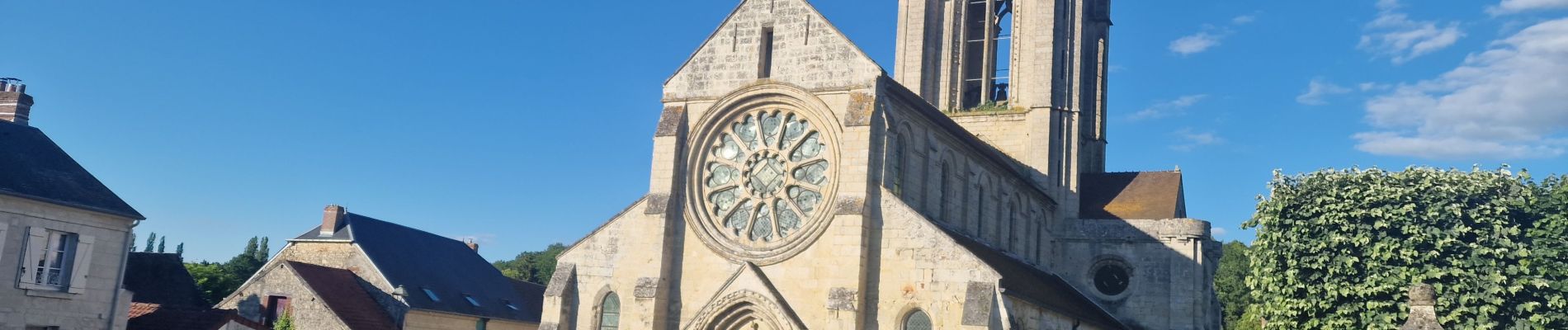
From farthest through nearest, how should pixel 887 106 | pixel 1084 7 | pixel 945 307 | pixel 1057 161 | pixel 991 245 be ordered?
pixel 1084 7
pixel 1057 161
pixel 991 245
pixel 887 106
pixel 945 307

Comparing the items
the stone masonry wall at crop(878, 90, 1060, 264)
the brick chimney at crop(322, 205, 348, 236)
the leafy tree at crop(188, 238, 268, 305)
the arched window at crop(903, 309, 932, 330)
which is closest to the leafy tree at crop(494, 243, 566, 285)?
the leafy tree at crop(188, 238, 268, 305)

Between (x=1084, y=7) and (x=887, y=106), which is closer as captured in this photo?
(x=887, y=106)

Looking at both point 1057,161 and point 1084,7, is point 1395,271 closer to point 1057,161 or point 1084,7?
point 1057,161

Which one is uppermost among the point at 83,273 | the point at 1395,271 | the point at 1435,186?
the point at 1435,186

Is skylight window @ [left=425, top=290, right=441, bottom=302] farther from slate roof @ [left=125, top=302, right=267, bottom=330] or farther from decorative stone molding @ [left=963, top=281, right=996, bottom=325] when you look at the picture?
decorative stone molding @ [left=963, top=281, right=996, bottom=325]

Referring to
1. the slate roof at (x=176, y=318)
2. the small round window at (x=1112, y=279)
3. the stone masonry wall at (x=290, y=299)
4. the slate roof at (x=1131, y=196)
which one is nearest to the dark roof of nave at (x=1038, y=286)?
the small round window at (x=1112, y=279)

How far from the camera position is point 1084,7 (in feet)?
124

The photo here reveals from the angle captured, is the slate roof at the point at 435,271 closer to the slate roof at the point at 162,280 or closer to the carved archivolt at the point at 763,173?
the slate roof at the point at 162,280

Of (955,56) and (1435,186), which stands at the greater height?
(955,56)

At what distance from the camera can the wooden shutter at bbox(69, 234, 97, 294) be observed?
23.6 metres

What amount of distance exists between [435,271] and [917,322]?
785 inches

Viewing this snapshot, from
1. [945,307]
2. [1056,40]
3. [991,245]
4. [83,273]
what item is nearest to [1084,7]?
[1056,40]

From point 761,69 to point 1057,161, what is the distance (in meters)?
13.9

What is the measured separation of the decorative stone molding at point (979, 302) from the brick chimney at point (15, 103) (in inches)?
757
